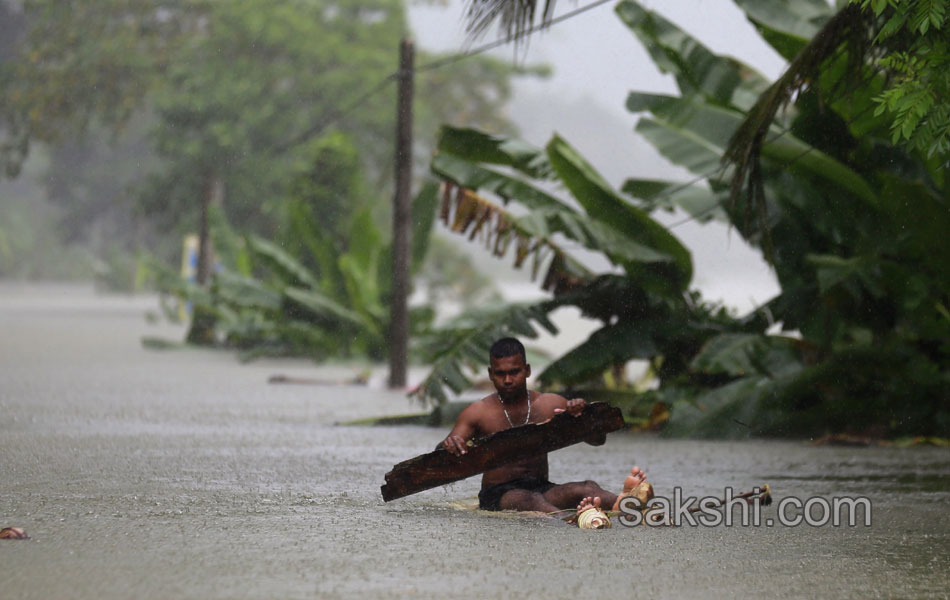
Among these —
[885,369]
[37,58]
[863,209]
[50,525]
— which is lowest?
[50,525]

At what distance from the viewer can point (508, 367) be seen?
7199 mm

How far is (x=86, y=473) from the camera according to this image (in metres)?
8.88

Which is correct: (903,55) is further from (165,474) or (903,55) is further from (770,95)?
(165,474)

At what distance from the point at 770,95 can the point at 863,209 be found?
11.1 feet

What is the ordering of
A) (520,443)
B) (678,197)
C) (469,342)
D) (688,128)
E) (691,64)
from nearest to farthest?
(520,443), (469,342), (688,128), (691,64), (678,197)

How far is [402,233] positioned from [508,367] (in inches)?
421

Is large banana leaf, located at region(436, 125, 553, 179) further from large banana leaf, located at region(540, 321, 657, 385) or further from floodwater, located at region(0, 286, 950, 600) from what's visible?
floodwater, located at region(0, 286, 950, 600)

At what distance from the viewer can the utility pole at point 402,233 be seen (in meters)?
17.5

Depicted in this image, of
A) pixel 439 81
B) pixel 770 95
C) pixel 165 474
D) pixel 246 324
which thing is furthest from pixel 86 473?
pixel 439 81

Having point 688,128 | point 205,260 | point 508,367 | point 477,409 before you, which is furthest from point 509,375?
point 205,260

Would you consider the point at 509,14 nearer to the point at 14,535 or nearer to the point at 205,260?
the point at 14,535

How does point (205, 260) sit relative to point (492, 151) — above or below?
below

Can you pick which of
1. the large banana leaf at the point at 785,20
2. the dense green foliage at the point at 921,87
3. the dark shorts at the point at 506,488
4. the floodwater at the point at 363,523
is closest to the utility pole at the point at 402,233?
the floodwater at the point at 363,523

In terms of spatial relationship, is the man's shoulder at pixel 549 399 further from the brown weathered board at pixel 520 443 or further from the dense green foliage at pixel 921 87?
the dense green foliage at pixel 921 87
